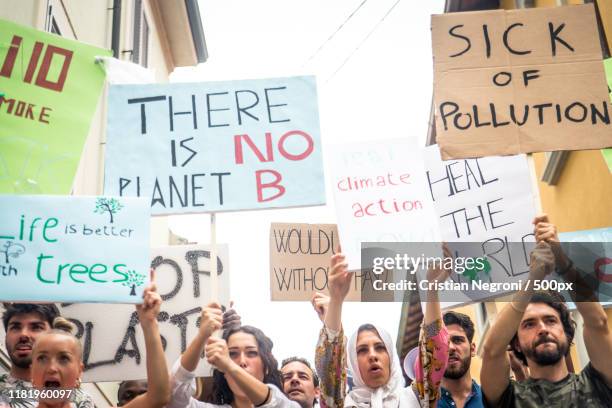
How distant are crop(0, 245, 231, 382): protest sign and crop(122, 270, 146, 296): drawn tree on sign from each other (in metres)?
0.81

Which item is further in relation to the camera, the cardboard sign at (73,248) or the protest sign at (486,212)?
the protest sign at (486,212)

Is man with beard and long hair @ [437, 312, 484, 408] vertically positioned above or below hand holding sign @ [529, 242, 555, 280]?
below

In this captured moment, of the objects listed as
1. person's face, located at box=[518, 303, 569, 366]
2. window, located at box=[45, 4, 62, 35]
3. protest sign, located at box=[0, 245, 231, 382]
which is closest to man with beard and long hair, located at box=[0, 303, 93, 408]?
protest sign, located at box=[0, 245, 231, 382]

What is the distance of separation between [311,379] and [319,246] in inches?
33.0

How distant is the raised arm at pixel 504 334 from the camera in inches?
153

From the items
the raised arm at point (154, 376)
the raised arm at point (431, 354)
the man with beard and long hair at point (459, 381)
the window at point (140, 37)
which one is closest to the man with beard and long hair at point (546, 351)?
the raised arm at point (431, 354)

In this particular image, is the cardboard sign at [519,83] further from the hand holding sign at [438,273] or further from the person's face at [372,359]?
the person's face at [372,359]

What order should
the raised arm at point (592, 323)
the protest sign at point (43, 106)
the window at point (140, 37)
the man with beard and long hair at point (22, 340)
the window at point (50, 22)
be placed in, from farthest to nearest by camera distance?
the window at point (140, 37), the window at point (50, 22), the protest sign at point (43, 106), the raised arm at point (592, 323), the man with beard and long hair at point (22, 340)

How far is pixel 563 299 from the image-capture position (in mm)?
4344

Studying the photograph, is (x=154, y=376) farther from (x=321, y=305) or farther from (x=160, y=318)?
(x=321, y=305)

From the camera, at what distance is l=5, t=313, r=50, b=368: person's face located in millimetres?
3908

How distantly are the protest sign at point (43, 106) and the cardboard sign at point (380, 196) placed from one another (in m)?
1.46

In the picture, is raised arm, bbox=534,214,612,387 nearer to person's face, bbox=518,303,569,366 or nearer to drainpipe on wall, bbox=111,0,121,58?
person's face, bbox=518,303,569,366

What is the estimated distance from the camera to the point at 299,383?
4969mm
